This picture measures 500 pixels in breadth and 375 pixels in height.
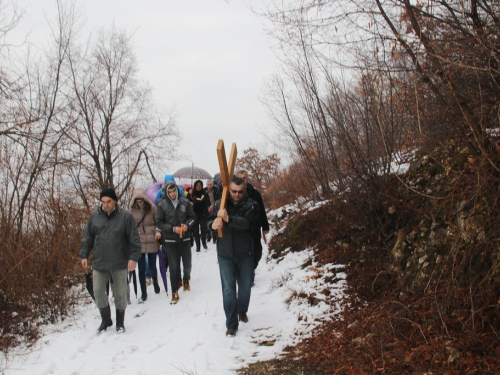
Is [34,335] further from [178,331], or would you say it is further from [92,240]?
[178,331]

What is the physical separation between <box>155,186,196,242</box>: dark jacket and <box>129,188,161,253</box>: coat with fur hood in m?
0.39

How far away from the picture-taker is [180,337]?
5285 mm

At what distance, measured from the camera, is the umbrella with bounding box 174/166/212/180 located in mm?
18984

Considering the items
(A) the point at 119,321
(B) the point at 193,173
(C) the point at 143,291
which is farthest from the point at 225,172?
(B) the point at 193,173

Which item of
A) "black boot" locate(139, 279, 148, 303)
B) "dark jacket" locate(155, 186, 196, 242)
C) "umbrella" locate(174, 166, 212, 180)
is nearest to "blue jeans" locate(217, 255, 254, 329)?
"dark jacket" locate(155, 186, 196, 242)

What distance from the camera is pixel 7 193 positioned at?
6.68m

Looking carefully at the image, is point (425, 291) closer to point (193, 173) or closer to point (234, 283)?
point (234, 283)

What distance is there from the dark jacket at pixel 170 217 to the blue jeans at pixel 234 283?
219 centimetres

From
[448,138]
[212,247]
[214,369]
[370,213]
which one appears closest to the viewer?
[214,369]

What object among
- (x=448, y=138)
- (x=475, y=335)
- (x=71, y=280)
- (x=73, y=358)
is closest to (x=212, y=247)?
(x=71, y=280)

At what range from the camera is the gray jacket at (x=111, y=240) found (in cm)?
566

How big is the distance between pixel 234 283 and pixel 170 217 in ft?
8.31

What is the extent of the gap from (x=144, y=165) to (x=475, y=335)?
755 inches

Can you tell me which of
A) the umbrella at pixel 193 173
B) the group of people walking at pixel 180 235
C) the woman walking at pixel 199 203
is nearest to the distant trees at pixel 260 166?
the umbrella at pixel 193 173
